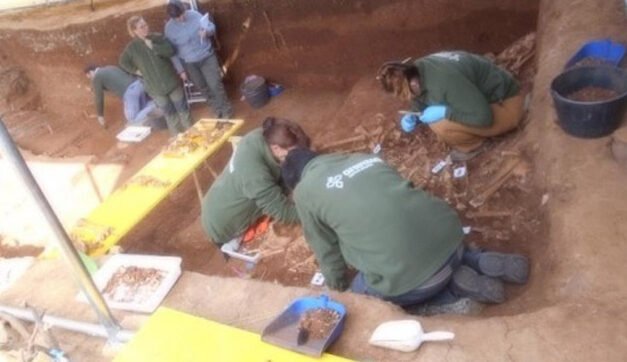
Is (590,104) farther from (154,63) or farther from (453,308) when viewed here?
(154,63)

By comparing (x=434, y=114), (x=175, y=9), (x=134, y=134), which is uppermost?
(x=175, y=9)

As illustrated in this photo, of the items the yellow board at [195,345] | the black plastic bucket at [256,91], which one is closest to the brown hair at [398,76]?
the yellow board at [195,345]

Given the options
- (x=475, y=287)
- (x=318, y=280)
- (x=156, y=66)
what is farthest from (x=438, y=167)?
(x=156, y=66)

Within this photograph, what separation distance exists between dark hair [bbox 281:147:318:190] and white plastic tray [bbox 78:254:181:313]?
3.34 feet

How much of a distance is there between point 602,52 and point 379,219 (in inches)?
119

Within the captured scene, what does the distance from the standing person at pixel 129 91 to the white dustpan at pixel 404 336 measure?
7.44m

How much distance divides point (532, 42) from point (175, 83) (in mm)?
5149

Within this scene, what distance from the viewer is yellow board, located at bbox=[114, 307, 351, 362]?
2.88 metres

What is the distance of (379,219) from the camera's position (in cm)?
347

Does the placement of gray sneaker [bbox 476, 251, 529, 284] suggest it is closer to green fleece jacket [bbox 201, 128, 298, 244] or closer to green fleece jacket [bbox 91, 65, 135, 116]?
green fleece jacket [bbox 201, 128, 298, 244]

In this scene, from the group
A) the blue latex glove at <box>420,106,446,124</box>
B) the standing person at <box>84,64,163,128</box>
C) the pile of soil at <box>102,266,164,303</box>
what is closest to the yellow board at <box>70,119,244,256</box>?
the pile of soil at <box>102,266,164,303</box>

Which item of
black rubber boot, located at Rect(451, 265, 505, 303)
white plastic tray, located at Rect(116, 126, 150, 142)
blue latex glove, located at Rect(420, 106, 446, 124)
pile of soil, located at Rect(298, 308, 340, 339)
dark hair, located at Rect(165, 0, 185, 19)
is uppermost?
dark hair, located at Rect(165, 0, 185, 19)

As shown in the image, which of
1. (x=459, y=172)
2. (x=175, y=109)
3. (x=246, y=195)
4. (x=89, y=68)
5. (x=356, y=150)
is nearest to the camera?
Answer: (x=246, y=195)

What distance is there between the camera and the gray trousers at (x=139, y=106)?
9.47 metres
